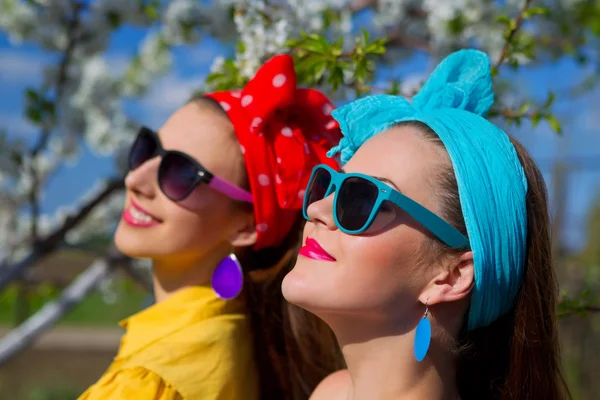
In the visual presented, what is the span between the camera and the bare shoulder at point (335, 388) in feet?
5.52

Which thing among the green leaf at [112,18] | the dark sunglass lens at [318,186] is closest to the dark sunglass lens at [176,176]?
the dark sunglass lens at [318,186]

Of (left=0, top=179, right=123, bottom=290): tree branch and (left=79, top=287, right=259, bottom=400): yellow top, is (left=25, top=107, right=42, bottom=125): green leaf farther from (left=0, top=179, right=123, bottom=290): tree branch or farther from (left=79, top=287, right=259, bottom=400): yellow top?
(left=79, top=287, right=259, bottom=400): yellow top

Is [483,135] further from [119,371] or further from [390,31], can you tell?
[390,31]

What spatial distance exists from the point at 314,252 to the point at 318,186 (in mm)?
197

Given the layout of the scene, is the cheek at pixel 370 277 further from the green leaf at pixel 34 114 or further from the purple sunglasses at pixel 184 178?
the green leaf at pixel 34 114

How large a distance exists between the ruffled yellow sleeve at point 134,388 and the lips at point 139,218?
0.43 metres

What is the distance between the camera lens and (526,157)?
157 centimetres

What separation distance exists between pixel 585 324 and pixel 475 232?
16.3 feet

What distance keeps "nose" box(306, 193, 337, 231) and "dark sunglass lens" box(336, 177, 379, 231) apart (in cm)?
5

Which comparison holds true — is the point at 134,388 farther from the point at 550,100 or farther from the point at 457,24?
the point at 457,24

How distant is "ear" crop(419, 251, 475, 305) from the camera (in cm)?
143

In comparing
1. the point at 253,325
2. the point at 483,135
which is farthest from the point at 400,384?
the point at 253,325

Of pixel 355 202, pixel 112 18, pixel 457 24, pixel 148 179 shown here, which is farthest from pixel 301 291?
pixel 112 18

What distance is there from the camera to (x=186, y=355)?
69.8 inches
